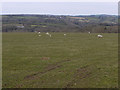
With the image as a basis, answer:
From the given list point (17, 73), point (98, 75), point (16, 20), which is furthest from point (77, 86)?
point (16, 20)

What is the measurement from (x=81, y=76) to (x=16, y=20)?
540ft

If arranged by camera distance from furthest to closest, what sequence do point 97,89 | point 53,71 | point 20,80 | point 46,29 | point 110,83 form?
point 46,29, point 53,71, point 20,80, point 110,83, point 97,89

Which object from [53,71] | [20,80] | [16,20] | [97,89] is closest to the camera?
[97,89]

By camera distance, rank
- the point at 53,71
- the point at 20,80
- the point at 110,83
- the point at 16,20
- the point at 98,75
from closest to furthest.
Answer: the point at 110,83 < the point at 20,80 < the point at 98,75 < the point at 53,71 < the point at 16,20

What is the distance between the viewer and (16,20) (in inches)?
6752

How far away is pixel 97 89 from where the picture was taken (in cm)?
1023

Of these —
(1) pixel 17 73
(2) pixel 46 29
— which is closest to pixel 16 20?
(2) pixel 46 29

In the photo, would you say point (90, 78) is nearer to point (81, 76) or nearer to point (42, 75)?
point (81, 76)

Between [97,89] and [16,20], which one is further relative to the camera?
[16,20]

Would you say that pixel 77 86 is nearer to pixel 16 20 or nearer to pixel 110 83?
pixel 110 83

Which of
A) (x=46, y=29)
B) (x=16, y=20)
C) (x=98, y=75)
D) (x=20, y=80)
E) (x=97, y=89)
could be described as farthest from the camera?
(x=16, y=20)

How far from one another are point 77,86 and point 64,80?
1.36 m

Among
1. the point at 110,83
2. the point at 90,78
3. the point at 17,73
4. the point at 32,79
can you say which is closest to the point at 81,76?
the point at 90,78

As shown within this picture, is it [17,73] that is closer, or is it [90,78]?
[90,78]
